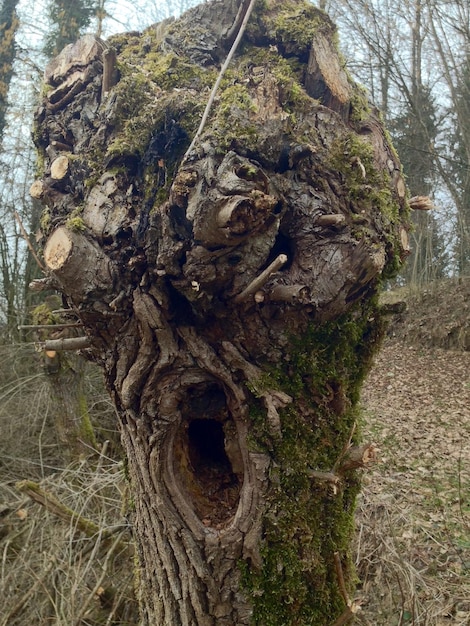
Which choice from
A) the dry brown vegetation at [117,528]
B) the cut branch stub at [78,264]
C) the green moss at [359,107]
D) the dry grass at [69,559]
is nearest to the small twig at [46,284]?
the cut branch stub at [78,264]

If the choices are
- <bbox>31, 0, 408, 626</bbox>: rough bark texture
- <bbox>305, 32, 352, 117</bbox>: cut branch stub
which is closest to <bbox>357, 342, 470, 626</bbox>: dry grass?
<bbox>31, 0, 408, 626</bbox>: rough bark texture

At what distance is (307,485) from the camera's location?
6.64 ft

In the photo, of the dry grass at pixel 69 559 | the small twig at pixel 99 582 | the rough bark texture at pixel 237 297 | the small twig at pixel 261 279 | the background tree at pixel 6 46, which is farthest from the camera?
the background tree at pixel 6 46

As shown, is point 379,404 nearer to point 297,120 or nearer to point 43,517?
point 43,517

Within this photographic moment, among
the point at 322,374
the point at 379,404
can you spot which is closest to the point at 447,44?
the point at 379,404

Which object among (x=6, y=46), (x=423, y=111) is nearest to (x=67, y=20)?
(x=6, y=46)

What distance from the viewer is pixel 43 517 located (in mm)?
4219

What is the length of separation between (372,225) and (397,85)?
1461 cm

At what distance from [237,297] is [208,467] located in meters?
0.87

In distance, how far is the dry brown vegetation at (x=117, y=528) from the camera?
139 inches

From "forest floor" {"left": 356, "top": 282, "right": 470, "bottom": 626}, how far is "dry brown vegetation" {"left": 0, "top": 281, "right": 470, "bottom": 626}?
0.05 ft

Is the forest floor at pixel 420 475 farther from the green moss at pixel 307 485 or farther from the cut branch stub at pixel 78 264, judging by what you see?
the cut branch stub at pixel 78 264

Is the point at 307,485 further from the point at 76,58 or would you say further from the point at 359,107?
the point at 76,58

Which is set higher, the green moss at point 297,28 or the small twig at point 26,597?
the green moss at point 297,28
